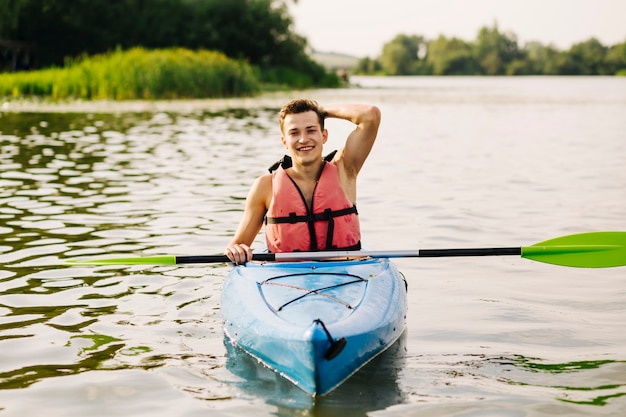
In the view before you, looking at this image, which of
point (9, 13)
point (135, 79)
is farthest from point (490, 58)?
point (135, 79)

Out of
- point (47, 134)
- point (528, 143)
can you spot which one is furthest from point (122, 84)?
point (528, 143)

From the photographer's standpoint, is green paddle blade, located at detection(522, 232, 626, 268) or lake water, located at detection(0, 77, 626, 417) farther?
green paddle blade, located at detection(522, 232, 626, 268)

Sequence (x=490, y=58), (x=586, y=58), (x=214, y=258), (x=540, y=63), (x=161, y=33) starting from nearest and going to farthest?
1. (x=214, y=258)
2. (x=161, y=33)
3. (x=586, y=58)
4. (x=540, y=63)
5. (x=490, y=58)

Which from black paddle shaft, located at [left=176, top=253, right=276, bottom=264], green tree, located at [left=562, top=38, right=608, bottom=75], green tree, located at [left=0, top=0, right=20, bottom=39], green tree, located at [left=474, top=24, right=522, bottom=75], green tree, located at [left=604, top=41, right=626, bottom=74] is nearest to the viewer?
black paddle shaft, located at [left=176, top=253, right=276, bottom=264]

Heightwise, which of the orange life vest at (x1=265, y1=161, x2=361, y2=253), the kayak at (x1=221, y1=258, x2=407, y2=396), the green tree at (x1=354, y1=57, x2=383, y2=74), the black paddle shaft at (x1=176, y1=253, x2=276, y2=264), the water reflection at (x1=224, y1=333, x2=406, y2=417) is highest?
the green tree at (x1=354, y1=57, x2=383, y2=74)

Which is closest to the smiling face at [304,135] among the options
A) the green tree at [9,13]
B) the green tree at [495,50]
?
the green tree at [9,13]

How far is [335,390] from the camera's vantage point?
379cm

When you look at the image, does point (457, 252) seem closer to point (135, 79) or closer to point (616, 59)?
point (135, 79)

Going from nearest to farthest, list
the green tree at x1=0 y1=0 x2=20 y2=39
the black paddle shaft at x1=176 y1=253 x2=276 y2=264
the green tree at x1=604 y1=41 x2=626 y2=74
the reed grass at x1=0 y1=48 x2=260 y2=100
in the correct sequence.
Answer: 1. the black paddle shaft at x1=176 y1=253 x2=276 y2=264
2. the reed grass at x1=0 y1=48 x2=260 y2=100
3. the green tree at x1=0 y1=0 x2=20 y2=39
4. the green tree at x1=604 y1=41 x2=626 y2=74

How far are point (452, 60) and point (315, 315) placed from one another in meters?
118

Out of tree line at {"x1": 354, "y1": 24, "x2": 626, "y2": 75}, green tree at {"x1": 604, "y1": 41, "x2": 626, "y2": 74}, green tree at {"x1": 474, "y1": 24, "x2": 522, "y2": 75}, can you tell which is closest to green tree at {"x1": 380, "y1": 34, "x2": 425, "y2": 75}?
tree line at {"x1": 354, "y1": 24, "x2": 626, "y2": 75}

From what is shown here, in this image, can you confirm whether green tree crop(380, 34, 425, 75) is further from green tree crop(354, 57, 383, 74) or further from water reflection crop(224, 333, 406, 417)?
water reflection crop(224, 333, 406, 417)

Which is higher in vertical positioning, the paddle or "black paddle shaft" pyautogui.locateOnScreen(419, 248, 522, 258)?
"black paddle shaft" pyautogui.locateOnScreen(419, 248, 522, 258)

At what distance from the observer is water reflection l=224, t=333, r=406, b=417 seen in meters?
3.63
